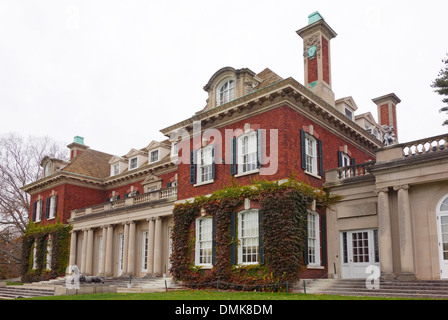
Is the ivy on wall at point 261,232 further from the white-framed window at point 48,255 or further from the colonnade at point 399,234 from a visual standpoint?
the white-framed window at point 48,255

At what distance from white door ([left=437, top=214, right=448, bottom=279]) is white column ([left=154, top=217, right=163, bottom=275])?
1543cm

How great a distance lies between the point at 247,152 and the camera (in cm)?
2089

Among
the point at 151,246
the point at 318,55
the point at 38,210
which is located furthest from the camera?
the point at 38,210

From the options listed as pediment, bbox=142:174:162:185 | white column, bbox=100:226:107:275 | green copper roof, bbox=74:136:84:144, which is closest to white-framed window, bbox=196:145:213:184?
pediment, bbox=142:174:162:185

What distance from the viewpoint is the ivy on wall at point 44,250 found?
34.6m

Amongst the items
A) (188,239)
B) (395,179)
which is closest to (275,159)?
(395,179)

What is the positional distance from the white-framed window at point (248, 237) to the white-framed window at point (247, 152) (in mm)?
2093

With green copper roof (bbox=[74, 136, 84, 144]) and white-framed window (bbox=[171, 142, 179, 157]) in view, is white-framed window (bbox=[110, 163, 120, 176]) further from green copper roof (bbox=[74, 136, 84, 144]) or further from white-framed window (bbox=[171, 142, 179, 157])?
green copper roof (bbox=[74, 136, 84, 144])

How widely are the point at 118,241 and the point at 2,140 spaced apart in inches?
934

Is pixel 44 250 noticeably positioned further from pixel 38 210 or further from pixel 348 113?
pixel 348 113

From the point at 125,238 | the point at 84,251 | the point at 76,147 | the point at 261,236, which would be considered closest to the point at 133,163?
the point at 84,251

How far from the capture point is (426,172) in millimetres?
17016

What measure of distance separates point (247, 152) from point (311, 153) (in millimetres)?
3146
